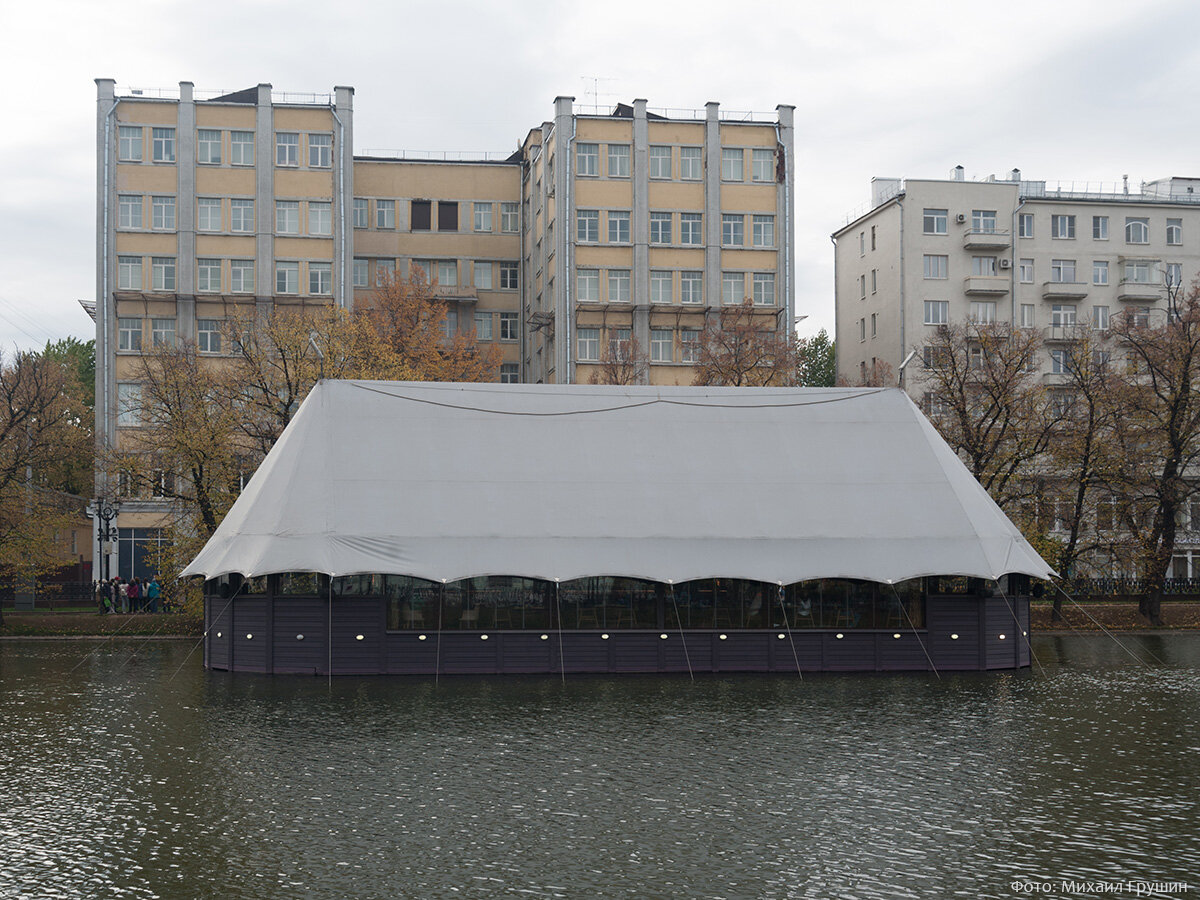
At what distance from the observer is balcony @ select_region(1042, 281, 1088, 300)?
85688 mm

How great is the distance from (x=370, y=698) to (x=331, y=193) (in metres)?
55.0

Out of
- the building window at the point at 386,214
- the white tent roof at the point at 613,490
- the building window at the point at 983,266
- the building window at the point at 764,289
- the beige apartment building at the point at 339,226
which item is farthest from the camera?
the building window at the point at 386,214

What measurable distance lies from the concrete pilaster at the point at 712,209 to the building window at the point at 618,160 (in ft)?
16.5

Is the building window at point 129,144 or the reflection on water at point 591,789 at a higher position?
the building window at point 129,144

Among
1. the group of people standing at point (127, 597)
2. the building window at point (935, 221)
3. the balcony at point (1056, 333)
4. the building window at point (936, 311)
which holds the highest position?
the building window at point (935, 221)

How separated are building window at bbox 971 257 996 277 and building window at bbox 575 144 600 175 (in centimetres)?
2782

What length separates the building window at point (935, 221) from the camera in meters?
85.2

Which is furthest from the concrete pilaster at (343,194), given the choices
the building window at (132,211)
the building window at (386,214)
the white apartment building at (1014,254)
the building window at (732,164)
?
the white apartment building at (1014,254)

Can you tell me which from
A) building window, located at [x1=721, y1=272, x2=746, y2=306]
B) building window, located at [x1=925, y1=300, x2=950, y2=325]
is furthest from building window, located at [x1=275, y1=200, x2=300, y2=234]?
building window, located at [x1=925, y1=300, x2=950, y2=325]

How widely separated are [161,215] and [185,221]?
5.54 feet

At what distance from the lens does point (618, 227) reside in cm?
7806

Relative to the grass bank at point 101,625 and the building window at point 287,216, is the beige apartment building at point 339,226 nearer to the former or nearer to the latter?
the building window at point 287,216

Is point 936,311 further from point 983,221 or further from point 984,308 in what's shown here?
point 983,221

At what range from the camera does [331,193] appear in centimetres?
7731
